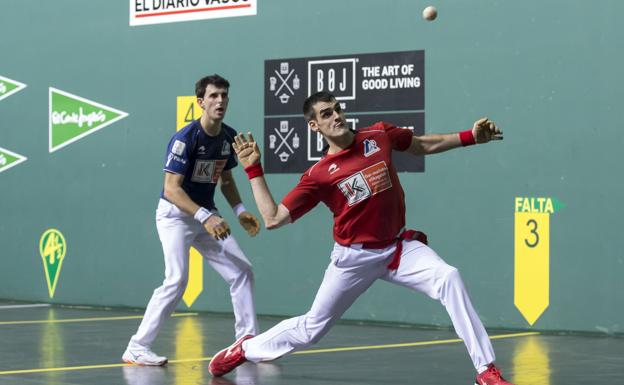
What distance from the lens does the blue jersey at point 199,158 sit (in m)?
8.31

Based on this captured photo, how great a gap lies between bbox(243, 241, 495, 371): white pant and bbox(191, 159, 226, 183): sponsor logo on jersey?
141 cm

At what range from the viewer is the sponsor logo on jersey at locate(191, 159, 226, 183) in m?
8.47

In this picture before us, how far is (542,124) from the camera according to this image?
33.8 feet

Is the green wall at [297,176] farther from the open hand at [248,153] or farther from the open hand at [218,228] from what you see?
the open hand at [248,153]

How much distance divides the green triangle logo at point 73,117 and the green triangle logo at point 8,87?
479 millimetres

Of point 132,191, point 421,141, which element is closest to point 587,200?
point 421,141

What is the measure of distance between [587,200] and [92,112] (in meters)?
5.18

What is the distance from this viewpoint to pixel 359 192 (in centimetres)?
714

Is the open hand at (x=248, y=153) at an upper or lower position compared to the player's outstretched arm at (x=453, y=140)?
lower

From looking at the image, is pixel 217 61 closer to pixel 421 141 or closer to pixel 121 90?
pixel 121 90

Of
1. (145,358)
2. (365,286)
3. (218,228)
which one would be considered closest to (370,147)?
(365,286)

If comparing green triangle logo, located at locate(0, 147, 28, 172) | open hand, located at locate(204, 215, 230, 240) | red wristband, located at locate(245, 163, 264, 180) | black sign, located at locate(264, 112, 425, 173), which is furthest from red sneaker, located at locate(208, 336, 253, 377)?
green triangle logo, located at locate(0, 147, 28, 172)

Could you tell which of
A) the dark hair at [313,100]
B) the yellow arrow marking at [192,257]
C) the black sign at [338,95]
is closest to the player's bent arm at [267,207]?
the dark hair at [313,100]

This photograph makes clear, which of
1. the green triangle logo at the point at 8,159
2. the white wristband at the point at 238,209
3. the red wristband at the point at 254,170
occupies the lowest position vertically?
the white wristband at the point at 238,209
